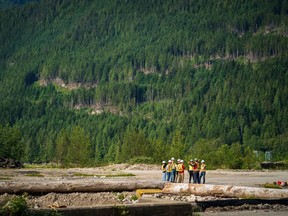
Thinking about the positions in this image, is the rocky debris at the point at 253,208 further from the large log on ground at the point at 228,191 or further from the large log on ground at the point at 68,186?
the large log on ground at the point at 68,186

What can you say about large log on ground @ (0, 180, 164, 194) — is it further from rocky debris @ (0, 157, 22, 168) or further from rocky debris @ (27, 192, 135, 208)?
Result: rocky debris @ (0, 157, 22, 168)

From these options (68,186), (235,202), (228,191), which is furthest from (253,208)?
(68,186)

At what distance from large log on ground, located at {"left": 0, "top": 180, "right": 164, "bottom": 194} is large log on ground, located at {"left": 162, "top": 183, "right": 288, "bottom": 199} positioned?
61.3 inches

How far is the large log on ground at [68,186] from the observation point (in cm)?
3334

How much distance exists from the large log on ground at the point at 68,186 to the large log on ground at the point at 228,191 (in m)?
1.56

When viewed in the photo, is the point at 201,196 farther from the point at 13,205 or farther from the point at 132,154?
the point at 132,154

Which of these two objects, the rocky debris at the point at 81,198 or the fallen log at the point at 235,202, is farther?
the rocky debris at the point at 81,198

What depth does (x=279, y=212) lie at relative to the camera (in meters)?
28.5

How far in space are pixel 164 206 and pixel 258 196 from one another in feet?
41.0

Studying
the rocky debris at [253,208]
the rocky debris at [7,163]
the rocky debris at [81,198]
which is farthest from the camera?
the rocky debris at [7,163]

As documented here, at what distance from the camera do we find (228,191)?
112 ft

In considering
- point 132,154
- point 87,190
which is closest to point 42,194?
point 87,190

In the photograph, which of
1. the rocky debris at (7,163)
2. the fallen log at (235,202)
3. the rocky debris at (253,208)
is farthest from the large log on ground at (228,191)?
the rocky debris at (7,163)

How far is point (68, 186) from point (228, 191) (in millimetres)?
8399
